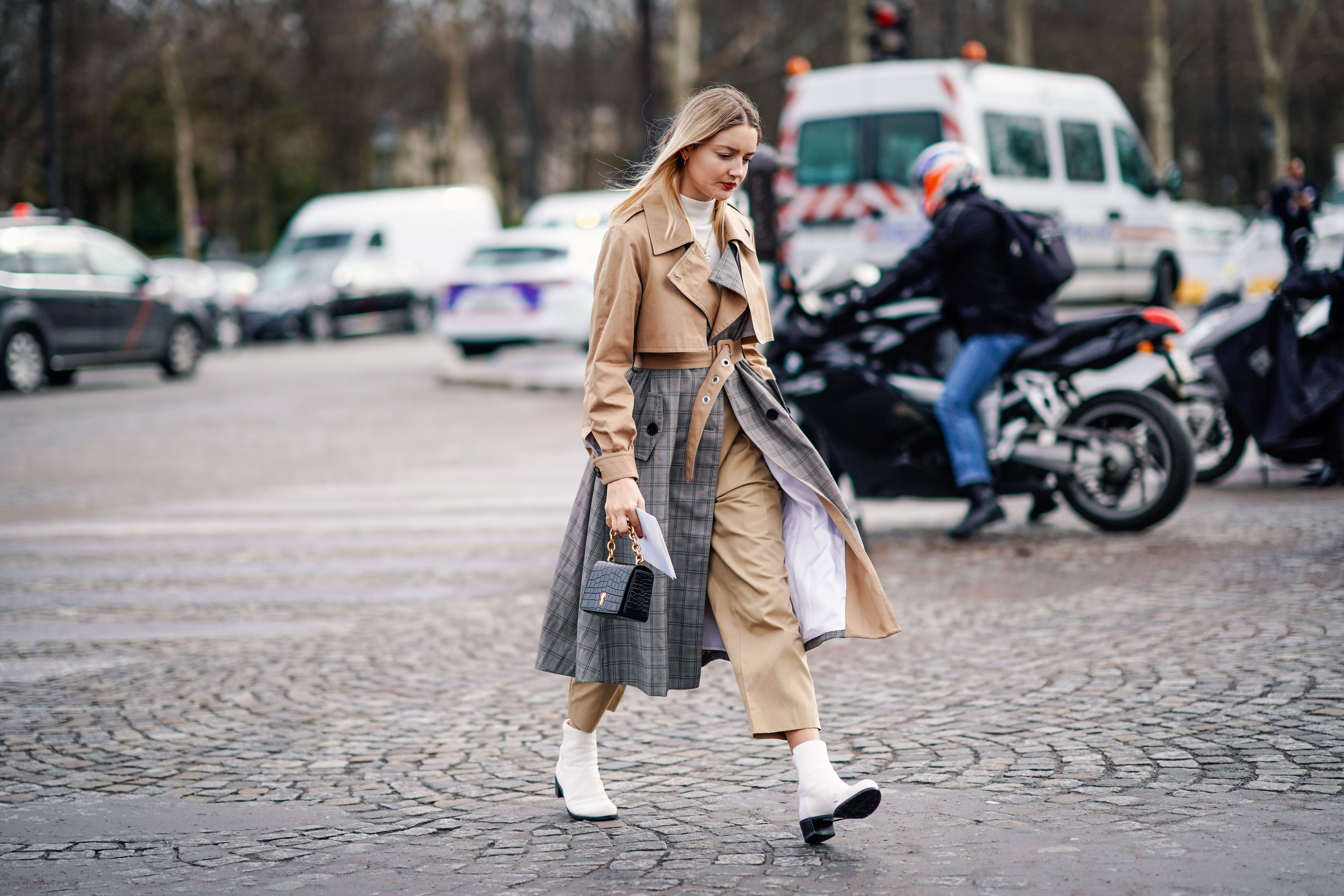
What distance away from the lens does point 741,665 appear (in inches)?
138

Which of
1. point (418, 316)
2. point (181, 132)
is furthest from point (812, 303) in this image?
point (181, 132)

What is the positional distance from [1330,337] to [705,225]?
553 cm

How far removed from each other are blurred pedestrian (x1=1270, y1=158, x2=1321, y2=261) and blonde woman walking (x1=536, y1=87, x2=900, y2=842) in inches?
224

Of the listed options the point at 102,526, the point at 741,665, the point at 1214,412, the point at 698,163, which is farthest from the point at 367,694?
the point at 1214,412

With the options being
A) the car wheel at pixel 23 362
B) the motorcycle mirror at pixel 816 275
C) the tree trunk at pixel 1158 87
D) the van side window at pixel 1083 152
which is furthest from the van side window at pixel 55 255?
the tree trunk at pixel 1158 87

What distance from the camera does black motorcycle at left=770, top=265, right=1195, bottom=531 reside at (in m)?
7.36

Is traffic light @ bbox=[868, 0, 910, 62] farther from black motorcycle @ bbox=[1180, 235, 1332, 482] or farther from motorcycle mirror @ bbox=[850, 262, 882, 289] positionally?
motorcycle mirror @ bbox=[850, 262, 882, 289]

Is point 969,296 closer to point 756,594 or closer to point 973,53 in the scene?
point 756,594

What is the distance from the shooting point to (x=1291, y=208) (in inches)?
332

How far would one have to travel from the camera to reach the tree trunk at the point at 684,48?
27.3 meters

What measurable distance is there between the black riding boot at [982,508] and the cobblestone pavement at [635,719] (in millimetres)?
128

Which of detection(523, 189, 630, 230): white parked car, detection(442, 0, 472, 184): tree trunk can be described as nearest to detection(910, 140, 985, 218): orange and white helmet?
detection(523, 189, 630, 230): white parked car

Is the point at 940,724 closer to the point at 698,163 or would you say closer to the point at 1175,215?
the point at 698,163

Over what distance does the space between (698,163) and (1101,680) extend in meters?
2.30
